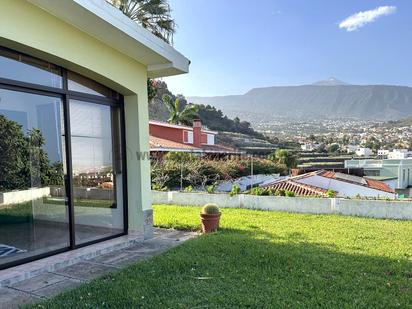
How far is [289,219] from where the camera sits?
423 inches

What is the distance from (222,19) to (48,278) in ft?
57.6

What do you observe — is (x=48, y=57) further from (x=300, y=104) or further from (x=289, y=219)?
(x=300, y=104)

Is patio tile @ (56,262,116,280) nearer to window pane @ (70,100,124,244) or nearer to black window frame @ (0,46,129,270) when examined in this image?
black window frame @ (0,46,129,270)

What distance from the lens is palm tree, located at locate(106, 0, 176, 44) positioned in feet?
41.8

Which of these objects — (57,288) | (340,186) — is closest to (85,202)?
(57,288)

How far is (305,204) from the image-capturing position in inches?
476

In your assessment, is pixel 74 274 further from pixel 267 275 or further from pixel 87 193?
pixel 267 275

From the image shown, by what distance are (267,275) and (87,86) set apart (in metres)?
5.14

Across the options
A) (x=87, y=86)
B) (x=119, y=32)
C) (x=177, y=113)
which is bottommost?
(x=87, y=86)

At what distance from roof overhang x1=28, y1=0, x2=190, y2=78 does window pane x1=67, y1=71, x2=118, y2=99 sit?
891mm

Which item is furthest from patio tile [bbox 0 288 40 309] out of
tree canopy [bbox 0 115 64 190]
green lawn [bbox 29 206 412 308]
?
tree canopy [bbox 0 115 64 190]

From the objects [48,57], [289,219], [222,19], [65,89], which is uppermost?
[222,19]

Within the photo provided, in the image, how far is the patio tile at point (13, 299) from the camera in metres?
4.51

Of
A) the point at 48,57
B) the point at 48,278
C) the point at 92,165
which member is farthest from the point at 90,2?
the point at 48,278
